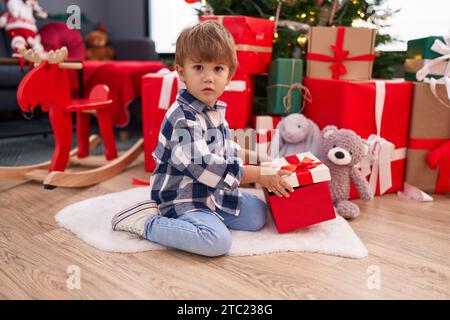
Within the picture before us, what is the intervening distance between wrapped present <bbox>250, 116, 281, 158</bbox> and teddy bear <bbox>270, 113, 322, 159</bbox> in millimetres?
27

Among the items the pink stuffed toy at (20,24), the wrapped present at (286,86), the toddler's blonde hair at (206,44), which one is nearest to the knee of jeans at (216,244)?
the toddler's blonde hair at (206,44)

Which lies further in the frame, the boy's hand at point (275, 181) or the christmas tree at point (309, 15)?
the christmas tree at point (309, 15)

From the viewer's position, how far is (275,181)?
3.18 feet

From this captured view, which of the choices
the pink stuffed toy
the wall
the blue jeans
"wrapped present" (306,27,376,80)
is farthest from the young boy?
the wall

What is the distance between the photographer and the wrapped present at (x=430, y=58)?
131 centimetres

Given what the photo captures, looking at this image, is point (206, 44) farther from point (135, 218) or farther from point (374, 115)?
point (374, 115)

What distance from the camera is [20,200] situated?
4.23ft

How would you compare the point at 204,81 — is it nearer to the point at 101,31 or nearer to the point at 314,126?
the point at 314,126

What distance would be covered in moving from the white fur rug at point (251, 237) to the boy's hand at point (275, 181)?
120 mm

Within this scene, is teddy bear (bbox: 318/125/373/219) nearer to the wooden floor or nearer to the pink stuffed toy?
the wooden floor

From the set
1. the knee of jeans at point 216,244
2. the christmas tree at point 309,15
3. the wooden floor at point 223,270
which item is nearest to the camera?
the wooden floor at point 223,270

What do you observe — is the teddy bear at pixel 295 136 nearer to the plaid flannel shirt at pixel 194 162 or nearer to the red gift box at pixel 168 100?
the red gift box at pixel 168 100
